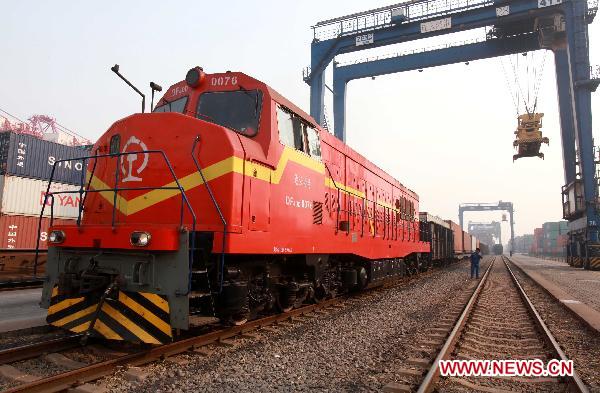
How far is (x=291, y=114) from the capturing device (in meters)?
6.69

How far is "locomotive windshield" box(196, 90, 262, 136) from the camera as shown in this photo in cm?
593

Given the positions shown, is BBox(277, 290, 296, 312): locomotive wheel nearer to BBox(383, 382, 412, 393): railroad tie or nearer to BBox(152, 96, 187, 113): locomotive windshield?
BBox(383, 382, 412, 393): railroad tie

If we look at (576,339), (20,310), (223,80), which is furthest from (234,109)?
(576,339)

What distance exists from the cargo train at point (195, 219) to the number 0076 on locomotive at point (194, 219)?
2cm

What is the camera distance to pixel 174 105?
21.2 ft

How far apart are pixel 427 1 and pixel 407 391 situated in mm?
25305

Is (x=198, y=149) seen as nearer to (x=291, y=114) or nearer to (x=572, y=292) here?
(x=291, y=114)

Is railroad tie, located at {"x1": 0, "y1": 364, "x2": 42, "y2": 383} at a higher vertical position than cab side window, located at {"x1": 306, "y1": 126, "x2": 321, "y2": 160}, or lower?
lower

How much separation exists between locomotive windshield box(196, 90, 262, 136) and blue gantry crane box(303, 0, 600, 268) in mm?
20092

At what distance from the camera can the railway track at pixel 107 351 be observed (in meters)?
3.71

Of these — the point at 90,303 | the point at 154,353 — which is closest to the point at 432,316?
the point at 154,353

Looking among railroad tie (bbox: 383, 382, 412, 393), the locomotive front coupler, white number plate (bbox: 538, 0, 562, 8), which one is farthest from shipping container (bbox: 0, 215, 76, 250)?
white number plate (bbox: 538, 0, 562, 8)

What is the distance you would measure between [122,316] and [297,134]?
3.75 meters

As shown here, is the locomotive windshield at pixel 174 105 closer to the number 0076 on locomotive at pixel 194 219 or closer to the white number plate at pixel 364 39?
the number 0076 on locomotive at pixel 194 219
